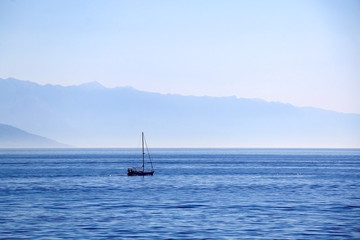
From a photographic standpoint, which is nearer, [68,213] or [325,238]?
[325,238]

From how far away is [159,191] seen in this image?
3059 inches

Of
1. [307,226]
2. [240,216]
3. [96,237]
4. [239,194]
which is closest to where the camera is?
[96,237]

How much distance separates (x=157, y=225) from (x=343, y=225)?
15.9 m

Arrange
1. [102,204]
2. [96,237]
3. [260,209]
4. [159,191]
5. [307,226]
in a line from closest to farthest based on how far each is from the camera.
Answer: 1. [96,237]
2. [307,226]
3. [260,209]
4. [102,204]
5. [159,191]

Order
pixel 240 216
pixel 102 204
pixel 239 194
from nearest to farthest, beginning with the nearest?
pixel 240 216
pixel 102 204
pixel 239 194

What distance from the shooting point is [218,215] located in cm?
5144

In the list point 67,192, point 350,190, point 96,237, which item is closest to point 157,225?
point 96,237

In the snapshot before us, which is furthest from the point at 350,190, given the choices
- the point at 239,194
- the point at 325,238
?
the point at 325,238

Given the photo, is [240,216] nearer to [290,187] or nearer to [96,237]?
[96,237]

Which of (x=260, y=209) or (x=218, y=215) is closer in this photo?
(x=218, y=215)

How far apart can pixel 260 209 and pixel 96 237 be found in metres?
21.1

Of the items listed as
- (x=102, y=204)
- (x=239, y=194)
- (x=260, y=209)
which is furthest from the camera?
(x=239, y=194)

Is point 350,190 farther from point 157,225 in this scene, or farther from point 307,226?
point 157,225

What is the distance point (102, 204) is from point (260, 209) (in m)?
17.6
